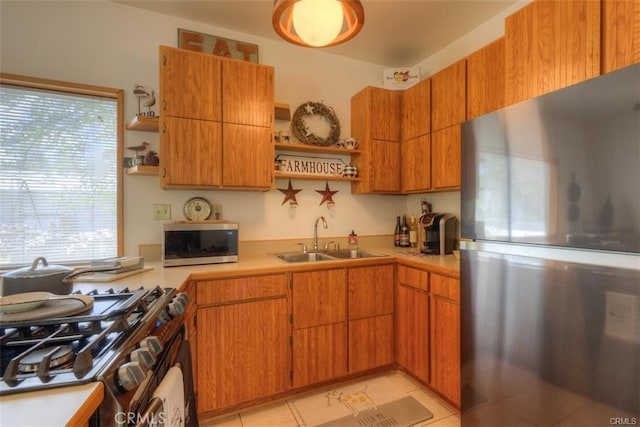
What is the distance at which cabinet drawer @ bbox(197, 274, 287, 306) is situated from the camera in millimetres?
1688

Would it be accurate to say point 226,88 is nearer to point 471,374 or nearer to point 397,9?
point 397,9

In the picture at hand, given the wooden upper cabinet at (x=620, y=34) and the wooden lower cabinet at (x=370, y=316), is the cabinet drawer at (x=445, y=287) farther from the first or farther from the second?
the wooden upper cabinet at (x=620, y=34)

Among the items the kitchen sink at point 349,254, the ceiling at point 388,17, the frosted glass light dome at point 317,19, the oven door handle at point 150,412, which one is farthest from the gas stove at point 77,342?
the ceiling at point 388,17

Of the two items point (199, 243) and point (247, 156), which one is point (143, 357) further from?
point (247, 156)

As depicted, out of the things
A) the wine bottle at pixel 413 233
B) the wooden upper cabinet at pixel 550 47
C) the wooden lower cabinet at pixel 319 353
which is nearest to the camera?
the wooden upper cabinet at pixel 550 47

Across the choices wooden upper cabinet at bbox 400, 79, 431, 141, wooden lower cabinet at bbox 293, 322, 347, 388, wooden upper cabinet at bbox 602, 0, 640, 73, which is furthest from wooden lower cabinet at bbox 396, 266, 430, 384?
wooden upper cabinet at bbox 602, 0, 640, 73

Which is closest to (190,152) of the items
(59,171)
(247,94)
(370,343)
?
(247,94)

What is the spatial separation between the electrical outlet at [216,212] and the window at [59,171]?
0.61 meters

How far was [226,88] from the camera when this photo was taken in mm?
1976

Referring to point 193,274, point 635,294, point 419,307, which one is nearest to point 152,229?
point 193,274

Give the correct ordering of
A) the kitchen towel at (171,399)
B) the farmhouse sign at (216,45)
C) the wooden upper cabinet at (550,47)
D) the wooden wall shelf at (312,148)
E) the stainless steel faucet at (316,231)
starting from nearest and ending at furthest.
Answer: the kitchen towel at (171,399)
the wooden upper cabinet at (550,47)
the farmhouse sign at (216,45)
the wooden wall shelf at (312,148)
the stainless steel faucet at (316,231)

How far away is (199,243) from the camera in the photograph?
1.91 meters

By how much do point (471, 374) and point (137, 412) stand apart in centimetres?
140

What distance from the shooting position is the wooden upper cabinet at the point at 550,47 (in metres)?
1.17
